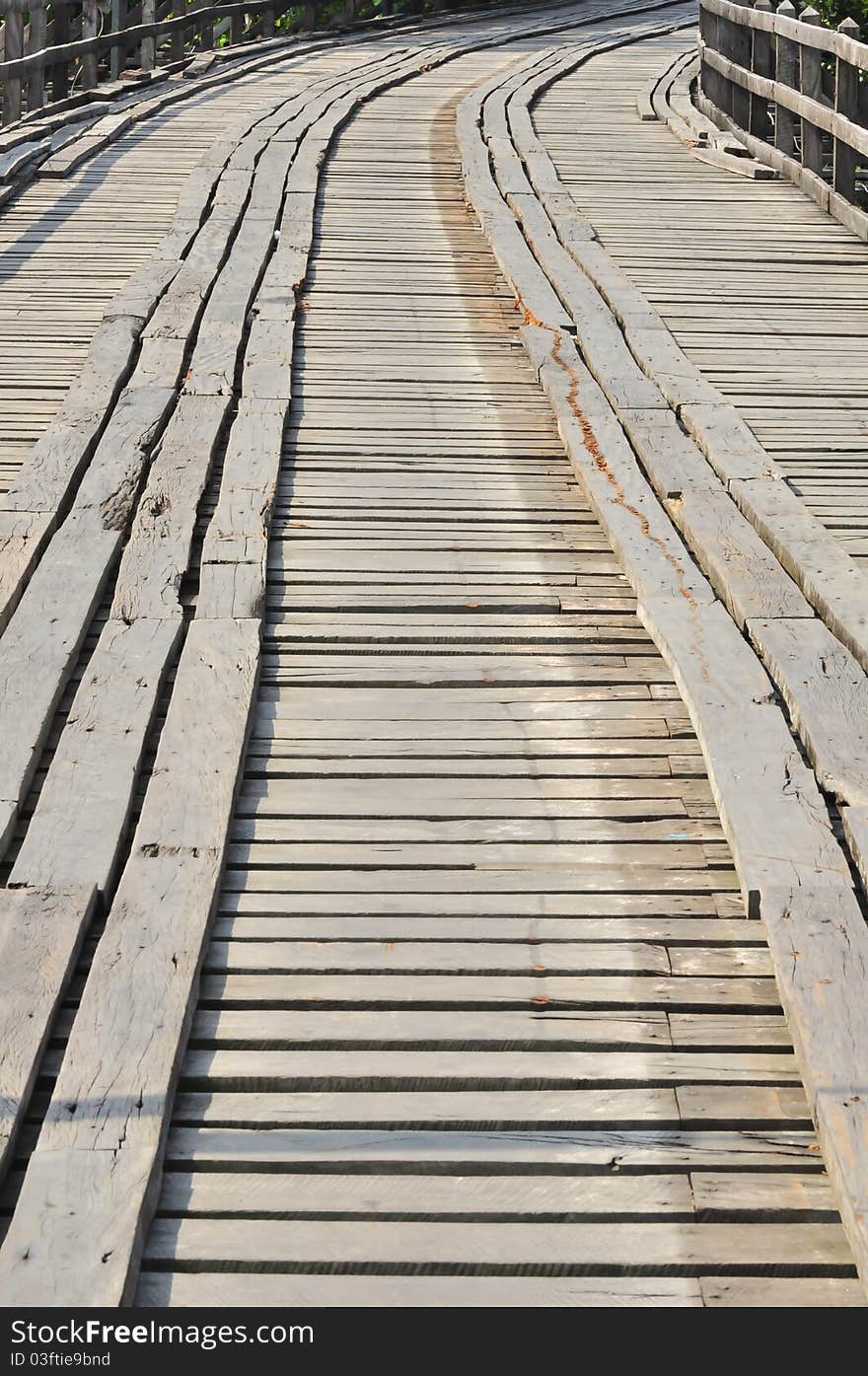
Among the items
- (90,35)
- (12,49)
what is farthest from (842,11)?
(90,35)

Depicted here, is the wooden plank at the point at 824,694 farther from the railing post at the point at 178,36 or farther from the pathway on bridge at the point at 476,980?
the railing post at the point at 178,36

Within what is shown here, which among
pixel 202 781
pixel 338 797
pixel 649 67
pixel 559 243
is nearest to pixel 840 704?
pixel 338 797

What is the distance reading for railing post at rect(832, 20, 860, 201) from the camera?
920cm

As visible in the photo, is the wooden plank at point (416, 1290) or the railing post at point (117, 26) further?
Answer: the railing post at point (117, 26)

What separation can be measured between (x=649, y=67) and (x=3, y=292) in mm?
10200

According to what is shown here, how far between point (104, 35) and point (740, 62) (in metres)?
6.71

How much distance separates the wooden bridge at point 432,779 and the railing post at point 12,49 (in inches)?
181

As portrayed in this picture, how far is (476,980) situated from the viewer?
118 inches

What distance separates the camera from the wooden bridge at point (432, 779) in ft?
8.30

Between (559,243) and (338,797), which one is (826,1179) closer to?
(338,797)

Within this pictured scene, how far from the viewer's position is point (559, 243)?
27.1 ft

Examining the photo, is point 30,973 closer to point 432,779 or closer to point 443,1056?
point 443,1056
